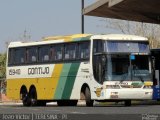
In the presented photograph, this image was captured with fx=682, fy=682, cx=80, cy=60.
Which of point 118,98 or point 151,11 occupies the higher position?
point 151,11

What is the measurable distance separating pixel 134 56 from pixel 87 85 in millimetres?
2512

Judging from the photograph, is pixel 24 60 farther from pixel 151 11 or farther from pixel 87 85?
pixel 151 11

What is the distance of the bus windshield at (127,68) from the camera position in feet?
97.7

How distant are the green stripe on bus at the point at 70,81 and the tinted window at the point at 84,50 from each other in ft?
1.53

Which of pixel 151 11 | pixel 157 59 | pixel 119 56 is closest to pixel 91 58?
pixel 119 56

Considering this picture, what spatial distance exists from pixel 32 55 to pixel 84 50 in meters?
4.04

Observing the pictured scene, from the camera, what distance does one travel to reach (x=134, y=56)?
30.1 meters

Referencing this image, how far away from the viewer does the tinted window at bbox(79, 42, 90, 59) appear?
3059cm

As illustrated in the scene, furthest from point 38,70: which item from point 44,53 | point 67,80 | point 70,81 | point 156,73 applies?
point 156,73

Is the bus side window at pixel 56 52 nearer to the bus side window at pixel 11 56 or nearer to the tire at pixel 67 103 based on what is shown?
the tire at pixel 67 103

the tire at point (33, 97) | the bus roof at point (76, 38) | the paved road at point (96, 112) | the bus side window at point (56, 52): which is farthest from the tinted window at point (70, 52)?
the paved road at point (96, 112)

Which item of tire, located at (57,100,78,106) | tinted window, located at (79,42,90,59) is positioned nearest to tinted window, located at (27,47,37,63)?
tire, located at (57,100,78,106)

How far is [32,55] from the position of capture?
33.9m

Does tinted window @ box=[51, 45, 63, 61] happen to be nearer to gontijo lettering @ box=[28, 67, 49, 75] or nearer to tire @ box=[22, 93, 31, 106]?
gontijo lettering @ box=[28, 67, 49, 75]
